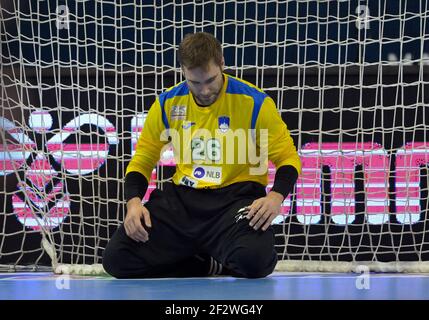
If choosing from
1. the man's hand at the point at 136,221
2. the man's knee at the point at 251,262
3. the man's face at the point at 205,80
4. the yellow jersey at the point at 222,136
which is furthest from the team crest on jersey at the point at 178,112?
the man's knee at the point at 251,262

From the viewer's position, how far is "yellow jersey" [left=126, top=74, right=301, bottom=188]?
8.03ft

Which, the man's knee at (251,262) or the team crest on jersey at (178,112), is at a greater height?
the team crest on jersey at (178,112)

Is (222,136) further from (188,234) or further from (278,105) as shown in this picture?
(278,105)

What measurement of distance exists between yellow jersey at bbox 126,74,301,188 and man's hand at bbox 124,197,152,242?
0.49 feet

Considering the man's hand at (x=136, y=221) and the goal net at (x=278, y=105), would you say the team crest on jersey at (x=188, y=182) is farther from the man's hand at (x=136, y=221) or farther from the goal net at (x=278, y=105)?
the goal net at (x=278, y=105)

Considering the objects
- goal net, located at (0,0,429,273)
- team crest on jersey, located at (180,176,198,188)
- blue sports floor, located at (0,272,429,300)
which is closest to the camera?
blue sports floor, located at (0,272,429,300)

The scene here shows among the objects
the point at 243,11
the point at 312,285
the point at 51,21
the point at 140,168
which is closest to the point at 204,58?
the point at 140,168

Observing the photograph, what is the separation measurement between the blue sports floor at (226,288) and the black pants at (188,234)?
0.25 feet

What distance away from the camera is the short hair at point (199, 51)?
7.32ft

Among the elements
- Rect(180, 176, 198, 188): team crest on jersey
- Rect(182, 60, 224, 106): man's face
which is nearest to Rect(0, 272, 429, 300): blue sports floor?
Rect(180, 176, 198, 188): team crest on jersey

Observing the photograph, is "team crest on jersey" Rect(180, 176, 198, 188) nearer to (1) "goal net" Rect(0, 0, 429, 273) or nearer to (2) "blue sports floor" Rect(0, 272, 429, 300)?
(2) "blue sports floor" Rect(0, 272, 429, 300)

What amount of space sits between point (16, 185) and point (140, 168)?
3.09 ft

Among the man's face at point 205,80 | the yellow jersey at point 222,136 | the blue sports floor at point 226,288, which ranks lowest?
the blue sports floor at point 226,288

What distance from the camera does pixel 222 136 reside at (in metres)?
2.46
